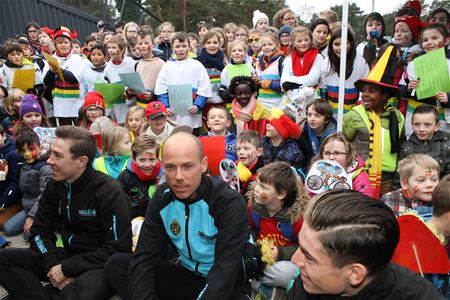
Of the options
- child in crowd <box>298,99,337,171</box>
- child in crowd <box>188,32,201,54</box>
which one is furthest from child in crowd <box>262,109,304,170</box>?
child in crowd <box>188,32,201,54</box>

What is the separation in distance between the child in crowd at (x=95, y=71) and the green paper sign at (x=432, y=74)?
4384 millimetres

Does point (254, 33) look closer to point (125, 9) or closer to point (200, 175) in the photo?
point (200, 175)

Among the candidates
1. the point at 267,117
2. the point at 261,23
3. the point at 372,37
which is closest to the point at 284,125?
the point at 267,117

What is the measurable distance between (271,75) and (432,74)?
1.94m

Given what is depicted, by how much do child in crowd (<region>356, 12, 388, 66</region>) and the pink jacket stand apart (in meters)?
2.09

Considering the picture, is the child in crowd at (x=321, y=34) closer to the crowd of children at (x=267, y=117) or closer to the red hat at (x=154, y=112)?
the crowd of children at (x=267, y=117)

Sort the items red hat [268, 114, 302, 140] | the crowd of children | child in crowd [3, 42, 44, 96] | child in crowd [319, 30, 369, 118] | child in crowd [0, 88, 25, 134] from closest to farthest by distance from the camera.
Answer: the crowd of children → red hat [268, 114, 302, 140] → child in crowd [319, 30, 369, 118] → child in crowd [0, 88, 25, 134] → child in crowd [3, 42, 44, 96]

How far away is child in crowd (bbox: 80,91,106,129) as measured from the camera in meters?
5.01

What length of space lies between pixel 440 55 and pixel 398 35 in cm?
150

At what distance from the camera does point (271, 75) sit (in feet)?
17.1

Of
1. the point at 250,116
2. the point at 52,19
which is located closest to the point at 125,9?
the point at 52,19

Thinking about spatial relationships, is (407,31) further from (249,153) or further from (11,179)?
(11,179)

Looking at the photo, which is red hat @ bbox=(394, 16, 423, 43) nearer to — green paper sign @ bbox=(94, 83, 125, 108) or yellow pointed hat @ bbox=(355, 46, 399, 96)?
yellow pointed hat @ bbox=(355, 46, 399, 96)

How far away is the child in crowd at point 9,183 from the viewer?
4156 mm
